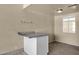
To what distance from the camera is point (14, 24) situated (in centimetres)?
459

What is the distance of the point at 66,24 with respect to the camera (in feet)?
21.5

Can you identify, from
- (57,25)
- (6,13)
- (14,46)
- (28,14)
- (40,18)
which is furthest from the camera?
(57,25)

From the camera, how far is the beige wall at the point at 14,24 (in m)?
4.21

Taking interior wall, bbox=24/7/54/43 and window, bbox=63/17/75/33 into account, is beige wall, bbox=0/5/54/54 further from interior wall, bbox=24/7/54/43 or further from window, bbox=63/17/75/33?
window, bbox=63/17/75/33

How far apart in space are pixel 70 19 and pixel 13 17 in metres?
3.83

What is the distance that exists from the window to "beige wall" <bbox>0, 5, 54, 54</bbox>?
200 centimetres

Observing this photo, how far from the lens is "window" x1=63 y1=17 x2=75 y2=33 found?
607 centimetres

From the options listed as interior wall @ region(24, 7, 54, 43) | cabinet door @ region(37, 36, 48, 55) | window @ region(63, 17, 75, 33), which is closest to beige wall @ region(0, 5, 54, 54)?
interior wall @ region(24, 7, 54, 43)

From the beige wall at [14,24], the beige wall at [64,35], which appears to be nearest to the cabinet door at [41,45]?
the beige wall at [14,24]

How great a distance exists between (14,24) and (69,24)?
150 inches
